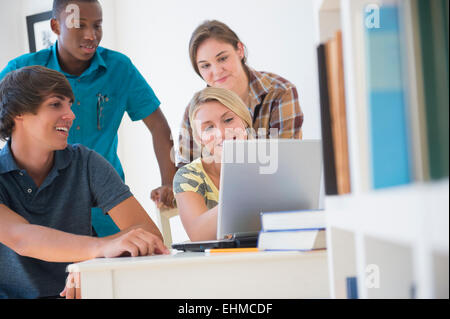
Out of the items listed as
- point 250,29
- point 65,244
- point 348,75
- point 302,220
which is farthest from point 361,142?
point 250,29

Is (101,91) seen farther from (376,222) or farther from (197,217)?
(376,222)

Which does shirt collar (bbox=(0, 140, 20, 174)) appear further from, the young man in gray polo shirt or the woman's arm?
the woman's arm

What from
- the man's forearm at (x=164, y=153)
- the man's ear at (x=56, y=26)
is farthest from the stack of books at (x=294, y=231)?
the man's ear at (x=56, y=26)

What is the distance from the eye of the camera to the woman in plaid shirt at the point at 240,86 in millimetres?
2271

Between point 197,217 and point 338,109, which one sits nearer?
point 338,109

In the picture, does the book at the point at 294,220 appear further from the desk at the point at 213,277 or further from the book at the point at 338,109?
the book at the point at 338,109

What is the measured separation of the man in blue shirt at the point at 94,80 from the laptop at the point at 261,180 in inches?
41.4

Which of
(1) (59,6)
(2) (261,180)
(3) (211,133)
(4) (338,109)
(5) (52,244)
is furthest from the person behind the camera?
(1) (59,6)

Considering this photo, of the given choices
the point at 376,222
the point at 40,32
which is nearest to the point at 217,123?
the point at 376,222

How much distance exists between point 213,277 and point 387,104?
478 mm

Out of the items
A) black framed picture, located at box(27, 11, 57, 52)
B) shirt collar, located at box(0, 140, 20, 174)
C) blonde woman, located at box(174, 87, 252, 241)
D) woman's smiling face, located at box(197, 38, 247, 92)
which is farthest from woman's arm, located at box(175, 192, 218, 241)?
black framed picture, located at box(27, 11, 57, 52)

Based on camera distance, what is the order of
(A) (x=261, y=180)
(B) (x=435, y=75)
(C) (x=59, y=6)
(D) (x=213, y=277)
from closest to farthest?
(B) (x=435, y=75), (D) (x=213, y=277), (A) (x=261, y=180), (C) (x=59, y=6)

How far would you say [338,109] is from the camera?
1.78 ft
